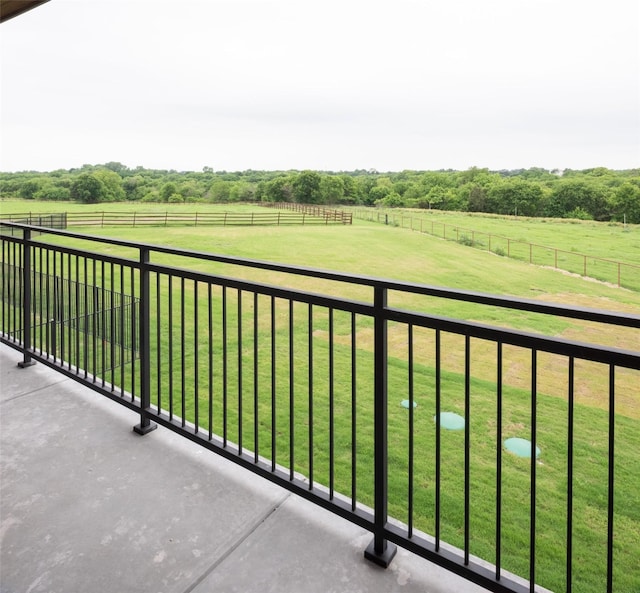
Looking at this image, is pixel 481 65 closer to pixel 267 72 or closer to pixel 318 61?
pixel 318 61

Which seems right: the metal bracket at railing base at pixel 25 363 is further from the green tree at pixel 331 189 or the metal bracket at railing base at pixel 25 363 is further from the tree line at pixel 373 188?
the green tree at pixel 331 189

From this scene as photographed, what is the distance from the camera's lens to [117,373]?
5.21 m

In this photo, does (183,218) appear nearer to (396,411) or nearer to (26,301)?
(396,411)

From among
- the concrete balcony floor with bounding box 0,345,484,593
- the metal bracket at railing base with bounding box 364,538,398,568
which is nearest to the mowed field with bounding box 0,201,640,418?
the concrete balcony floor with bounding box 0,345,484,593

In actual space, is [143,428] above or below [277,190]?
below

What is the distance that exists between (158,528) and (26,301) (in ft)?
5.69

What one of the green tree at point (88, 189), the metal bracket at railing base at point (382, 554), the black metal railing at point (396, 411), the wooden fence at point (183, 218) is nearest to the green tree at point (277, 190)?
the wooden fence at point (183, 218)

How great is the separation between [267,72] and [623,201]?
16817 millimetres

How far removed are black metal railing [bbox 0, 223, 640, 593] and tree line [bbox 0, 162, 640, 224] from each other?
10.3 feet

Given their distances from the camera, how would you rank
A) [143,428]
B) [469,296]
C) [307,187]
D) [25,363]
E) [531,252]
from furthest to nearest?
[531,252] < [307,187] < [25,363] < [143,428] < [469,296]

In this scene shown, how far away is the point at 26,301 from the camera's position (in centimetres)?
243

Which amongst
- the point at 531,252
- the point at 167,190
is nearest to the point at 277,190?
the point at 167,190

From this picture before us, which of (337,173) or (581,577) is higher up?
(337,173)

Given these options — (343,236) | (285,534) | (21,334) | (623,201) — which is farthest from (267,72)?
(285,534)
